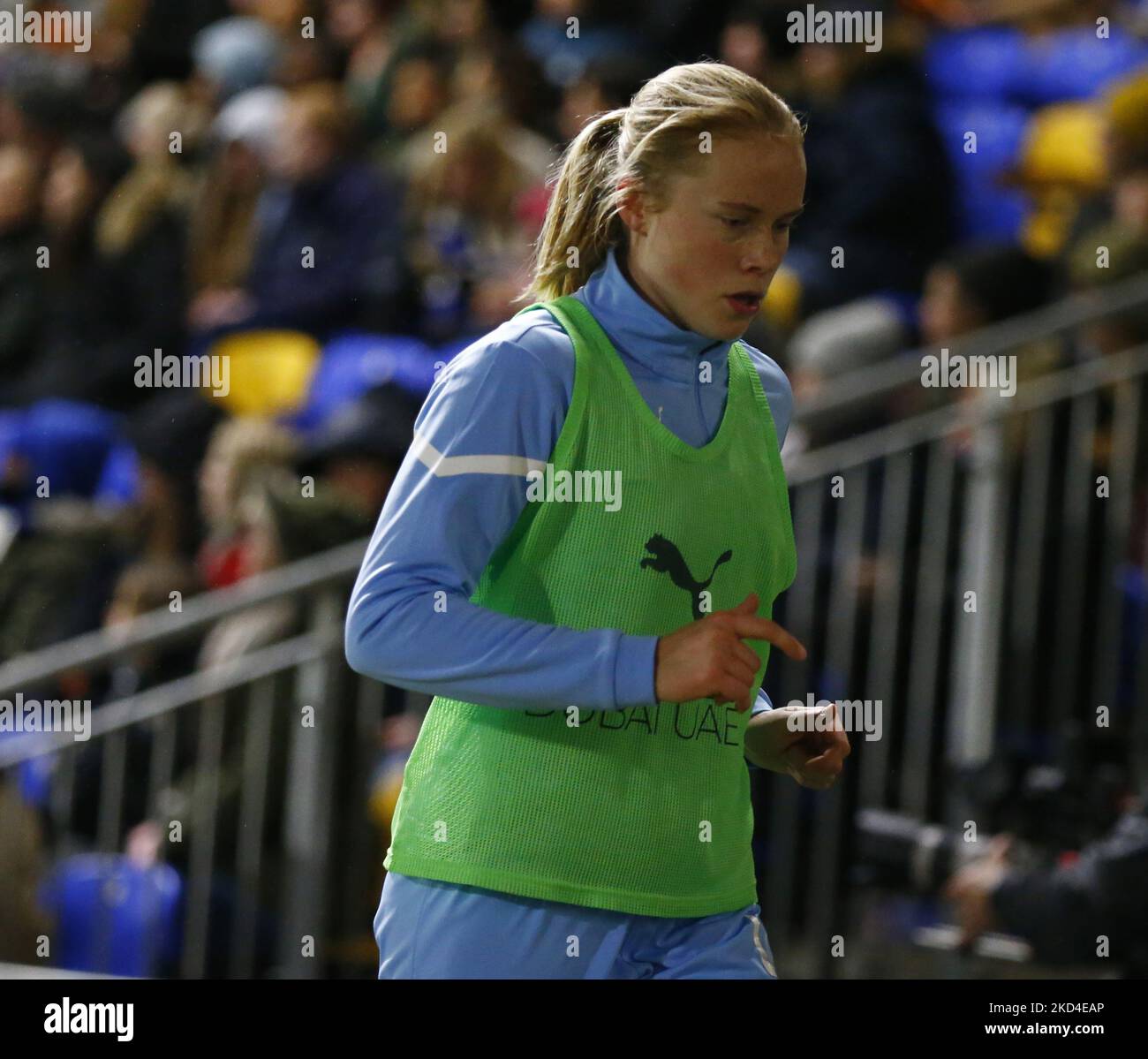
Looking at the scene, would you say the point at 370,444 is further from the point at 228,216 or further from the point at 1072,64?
the point at 1072,64

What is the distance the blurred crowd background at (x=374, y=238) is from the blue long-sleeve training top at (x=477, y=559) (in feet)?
7.35

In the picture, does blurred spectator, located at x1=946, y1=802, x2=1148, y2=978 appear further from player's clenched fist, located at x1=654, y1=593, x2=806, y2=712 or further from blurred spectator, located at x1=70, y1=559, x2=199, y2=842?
blurred spectator, located at x1=70, y1=559, x2=199, y2=842

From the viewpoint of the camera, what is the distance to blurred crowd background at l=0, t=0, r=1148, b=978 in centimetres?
462

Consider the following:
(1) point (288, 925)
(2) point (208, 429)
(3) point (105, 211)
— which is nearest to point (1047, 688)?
(1) point (288, 925)

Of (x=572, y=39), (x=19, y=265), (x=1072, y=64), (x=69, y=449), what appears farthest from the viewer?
(x=19, y=265)

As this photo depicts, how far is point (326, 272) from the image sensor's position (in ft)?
19.7

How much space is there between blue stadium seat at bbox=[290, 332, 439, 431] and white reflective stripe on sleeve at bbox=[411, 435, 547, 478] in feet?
10.9

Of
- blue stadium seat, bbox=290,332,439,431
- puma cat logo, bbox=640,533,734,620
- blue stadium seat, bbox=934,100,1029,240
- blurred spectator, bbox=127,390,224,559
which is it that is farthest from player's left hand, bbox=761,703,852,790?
blurred spectator, bbox=127,390,224,559

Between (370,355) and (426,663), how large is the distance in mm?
3708

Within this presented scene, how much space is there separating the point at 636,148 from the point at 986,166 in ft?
11.7

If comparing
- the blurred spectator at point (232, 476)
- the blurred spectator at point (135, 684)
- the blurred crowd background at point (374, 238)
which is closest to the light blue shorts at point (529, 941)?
the blurred crowd background at point (374, 238)

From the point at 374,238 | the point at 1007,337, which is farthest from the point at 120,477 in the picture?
the point at 1007,337

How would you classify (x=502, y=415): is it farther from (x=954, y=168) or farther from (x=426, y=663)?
(x=954, y=168)

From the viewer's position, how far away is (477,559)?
195 cm
